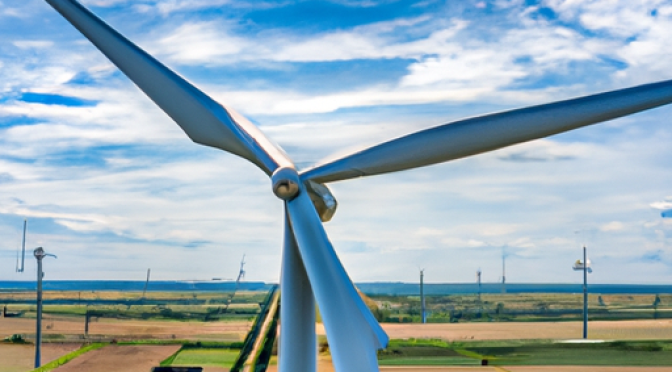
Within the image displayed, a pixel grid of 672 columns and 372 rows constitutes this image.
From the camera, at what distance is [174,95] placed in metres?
16.3

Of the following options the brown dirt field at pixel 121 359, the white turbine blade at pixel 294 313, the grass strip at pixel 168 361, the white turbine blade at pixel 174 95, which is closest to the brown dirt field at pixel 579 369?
the grass strip at pixel 168 361

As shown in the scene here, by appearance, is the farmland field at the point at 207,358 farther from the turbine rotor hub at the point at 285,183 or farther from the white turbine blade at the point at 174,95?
the turbine rotor hub at the point at 285,183

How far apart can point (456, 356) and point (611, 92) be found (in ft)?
130

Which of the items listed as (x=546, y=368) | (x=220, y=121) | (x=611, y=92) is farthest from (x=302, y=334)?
(x=546, y=368)

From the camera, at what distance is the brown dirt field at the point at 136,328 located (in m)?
70.6

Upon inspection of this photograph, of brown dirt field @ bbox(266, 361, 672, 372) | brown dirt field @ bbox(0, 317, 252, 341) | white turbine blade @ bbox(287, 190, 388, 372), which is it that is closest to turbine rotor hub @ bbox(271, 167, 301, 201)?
white turbine blade @ bbox(287, 190, 388, 372)

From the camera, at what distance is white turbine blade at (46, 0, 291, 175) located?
15812 mm

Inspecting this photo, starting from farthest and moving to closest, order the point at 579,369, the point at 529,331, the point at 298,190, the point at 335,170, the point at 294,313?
1. the point at 529,331
2. the point at 579,369
3. the point at 294,313
4. the point at 335,170
5. the point at 298,190

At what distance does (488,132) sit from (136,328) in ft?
243

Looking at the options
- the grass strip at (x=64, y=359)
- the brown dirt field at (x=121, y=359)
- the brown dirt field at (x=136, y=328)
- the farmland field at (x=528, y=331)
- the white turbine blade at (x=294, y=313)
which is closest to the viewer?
the white turbine blade at (x=294, y=313)

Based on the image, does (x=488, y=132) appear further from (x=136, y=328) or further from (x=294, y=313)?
(x=136, y=328)

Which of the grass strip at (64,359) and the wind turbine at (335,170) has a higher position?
the wind turbine at (335,170)

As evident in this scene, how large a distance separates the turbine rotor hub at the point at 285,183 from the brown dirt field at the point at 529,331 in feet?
161

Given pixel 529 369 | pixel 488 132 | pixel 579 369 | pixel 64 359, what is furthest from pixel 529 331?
pixel 488 132
